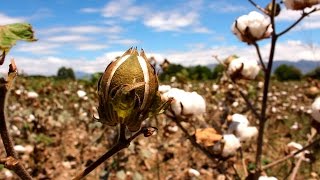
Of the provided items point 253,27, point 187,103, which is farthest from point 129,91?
point 253,27

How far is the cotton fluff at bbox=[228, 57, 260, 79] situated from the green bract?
139 cm

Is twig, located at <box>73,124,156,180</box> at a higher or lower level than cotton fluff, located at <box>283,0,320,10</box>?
lower

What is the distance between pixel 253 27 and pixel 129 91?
1285 millimetres

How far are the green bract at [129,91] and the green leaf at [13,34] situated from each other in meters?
0.15

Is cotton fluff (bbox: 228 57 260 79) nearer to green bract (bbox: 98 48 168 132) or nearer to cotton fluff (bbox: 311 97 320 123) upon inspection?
cotton fluff (bbox: 311 97 320 123)

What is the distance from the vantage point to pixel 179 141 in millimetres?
6113

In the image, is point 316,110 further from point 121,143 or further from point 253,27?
point 121,143

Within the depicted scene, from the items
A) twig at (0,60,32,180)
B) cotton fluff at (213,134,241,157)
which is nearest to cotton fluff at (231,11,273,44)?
cotton fluff at (213,134,241,157)

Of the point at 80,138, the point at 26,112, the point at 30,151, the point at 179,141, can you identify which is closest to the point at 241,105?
the point at 179,141

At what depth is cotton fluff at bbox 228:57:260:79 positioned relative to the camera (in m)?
2.21

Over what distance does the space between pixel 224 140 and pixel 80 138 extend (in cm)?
478

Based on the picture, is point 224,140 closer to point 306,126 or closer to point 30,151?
point 30,151

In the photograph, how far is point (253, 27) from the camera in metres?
2.00

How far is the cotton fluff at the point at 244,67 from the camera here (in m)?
2.21
